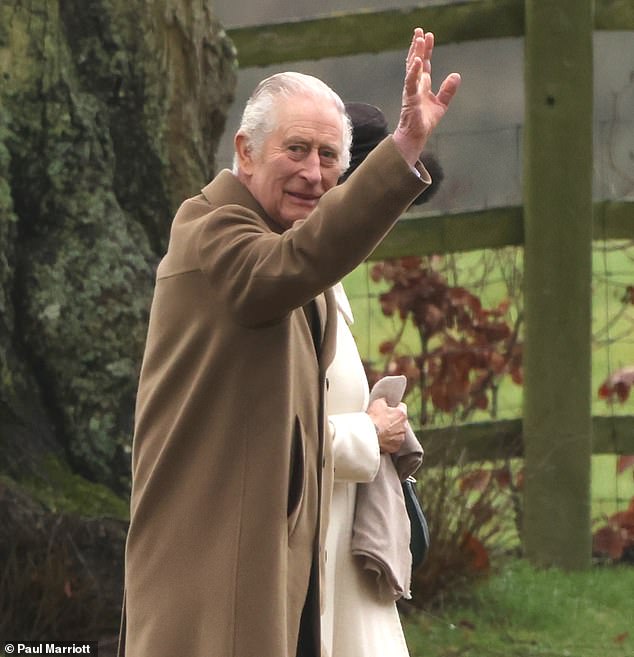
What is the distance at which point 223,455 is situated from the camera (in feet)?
10.0

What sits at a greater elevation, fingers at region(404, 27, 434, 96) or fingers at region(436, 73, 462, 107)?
fingers at region(404, 27, 434, 96)

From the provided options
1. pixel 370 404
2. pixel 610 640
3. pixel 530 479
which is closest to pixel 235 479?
pixel 370 404

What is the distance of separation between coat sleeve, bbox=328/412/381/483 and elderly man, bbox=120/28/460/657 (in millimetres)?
382

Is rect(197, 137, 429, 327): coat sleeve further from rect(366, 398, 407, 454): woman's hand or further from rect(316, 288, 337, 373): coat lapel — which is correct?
rect(366, 398, 407, 454): woman's hand

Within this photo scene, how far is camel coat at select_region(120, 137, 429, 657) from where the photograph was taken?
A: 2994mm

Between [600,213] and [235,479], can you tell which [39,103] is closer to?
[600,213]

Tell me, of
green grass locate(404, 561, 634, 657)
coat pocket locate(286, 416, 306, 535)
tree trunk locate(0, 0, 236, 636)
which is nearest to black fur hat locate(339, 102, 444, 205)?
coat pocket locate(286, 416, 306, 535)

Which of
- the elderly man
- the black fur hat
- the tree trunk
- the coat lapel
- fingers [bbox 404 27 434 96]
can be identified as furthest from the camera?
the tree trunk

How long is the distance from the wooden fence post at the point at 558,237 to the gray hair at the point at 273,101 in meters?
3.14

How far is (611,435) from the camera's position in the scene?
6.46m

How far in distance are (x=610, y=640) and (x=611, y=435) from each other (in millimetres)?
904

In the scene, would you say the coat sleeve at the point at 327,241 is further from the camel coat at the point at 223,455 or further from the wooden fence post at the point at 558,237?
the wooden fence post at the point at 558,237

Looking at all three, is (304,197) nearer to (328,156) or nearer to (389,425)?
(328,156)

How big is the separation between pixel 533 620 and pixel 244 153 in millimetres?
3074
